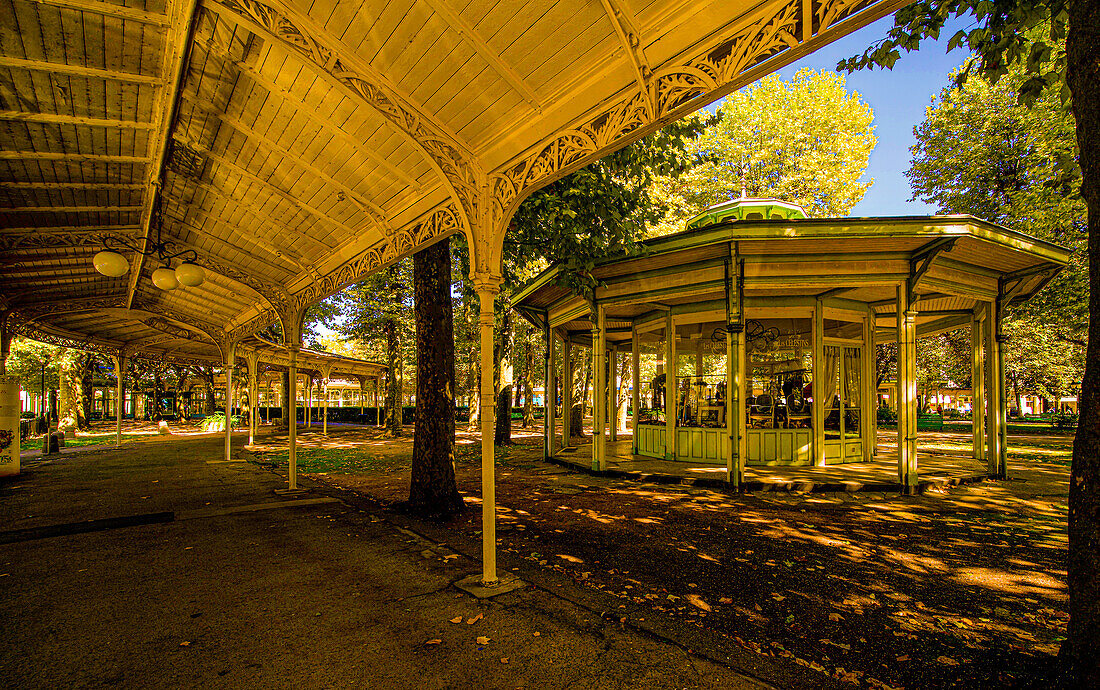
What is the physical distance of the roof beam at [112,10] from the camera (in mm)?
3355

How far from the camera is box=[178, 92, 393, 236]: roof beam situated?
16.6 ft

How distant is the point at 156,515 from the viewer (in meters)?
7.43

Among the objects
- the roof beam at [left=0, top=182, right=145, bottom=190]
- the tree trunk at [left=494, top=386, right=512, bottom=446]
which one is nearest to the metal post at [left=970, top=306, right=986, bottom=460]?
the tree trunk at [left=494, top=386, right=512, bottom=446]

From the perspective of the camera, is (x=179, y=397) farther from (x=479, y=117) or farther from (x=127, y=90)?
(x=479, y=117)

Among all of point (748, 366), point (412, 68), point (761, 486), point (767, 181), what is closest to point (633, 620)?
point (412, 68)

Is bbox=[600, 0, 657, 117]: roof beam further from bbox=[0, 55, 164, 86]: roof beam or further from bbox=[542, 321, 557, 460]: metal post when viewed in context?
bbox=[542, 321, 557, 460]: metal post

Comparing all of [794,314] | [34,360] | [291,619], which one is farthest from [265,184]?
[34,360]

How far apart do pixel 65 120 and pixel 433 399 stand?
16.4 ft

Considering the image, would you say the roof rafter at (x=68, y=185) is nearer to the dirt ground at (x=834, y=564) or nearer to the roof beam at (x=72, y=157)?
the roof beam at (x=72, y=157)

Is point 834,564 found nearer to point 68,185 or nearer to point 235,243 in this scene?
point 235,243

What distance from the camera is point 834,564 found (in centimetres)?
495

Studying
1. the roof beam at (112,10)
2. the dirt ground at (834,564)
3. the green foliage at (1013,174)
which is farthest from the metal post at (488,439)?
the green foliage at (1013,174)

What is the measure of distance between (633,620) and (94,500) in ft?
33.6

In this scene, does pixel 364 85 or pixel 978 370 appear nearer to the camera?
pixel 364 85
